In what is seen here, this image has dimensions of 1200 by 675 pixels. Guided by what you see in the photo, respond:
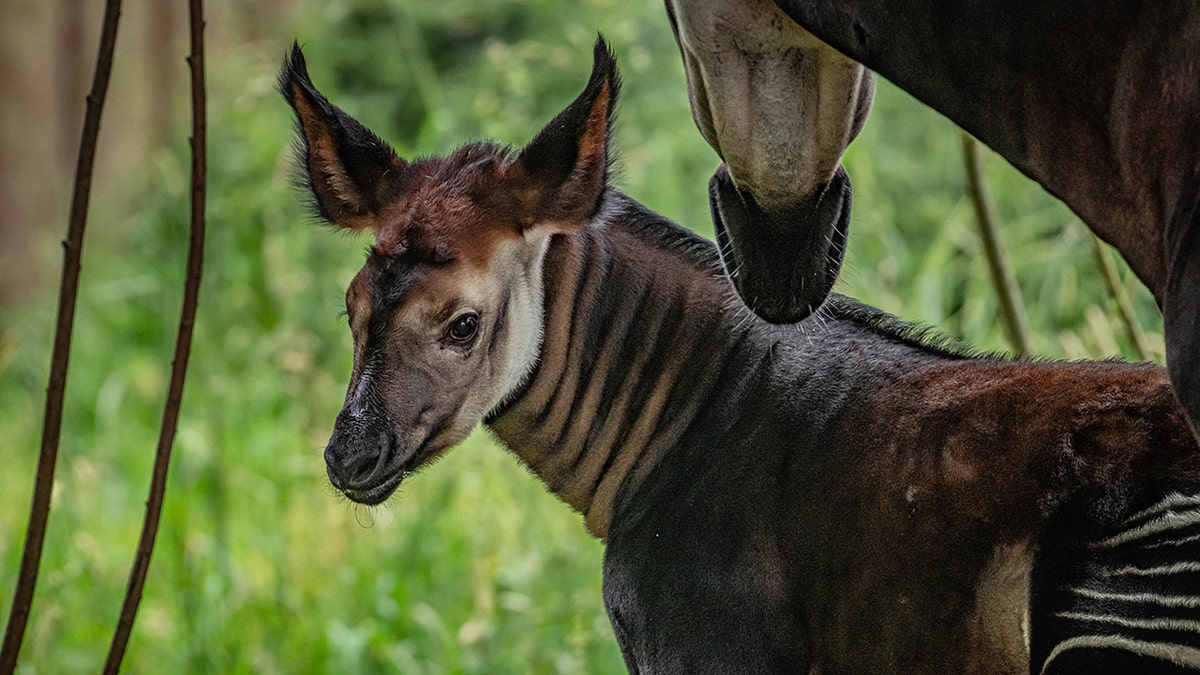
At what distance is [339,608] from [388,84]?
359 cm

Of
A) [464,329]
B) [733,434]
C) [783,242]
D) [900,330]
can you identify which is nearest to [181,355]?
[464,329]

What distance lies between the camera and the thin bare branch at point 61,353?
2400mm

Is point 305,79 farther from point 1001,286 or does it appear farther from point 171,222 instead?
point 171,222

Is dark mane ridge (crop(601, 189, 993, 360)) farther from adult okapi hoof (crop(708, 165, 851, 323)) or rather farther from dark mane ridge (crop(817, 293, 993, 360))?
adult okapi hoof (crop(708, 165, 851, 323))

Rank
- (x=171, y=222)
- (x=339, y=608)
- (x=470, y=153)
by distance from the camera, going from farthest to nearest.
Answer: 1. (x=171, y=222)
2. (x=339, y=608)
3. (x=470, y=153)

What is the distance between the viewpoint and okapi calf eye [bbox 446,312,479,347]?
8.04ft

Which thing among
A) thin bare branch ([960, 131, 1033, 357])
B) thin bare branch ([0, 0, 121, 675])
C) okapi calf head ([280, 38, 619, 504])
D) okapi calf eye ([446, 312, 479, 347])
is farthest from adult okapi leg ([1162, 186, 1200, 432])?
thin bare branch ([960, 131, 1033, 357])

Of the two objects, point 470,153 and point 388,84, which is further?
point 388,84

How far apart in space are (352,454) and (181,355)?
0.37m

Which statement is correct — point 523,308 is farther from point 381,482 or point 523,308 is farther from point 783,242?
point 783,242

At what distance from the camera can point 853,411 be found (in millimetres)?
2369

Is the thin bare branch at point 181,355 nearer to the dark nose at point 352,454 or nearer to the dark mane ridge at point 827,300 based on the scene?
the dark nose at point 352,454

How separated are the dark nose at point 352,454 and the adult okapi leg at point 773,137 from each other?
66cm

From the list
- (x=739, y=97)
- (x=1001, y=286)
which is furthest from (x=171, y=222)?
(x=739, y=97)
